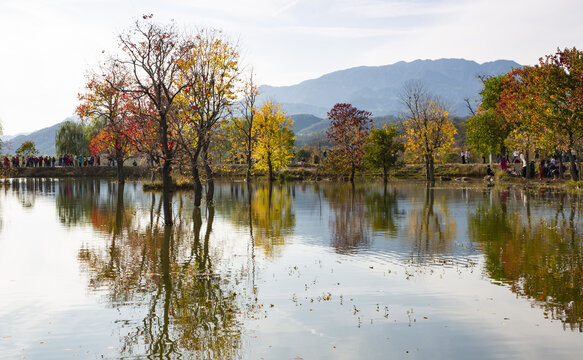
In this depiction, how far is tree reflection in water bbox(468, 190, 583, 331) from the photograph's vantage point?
11.7 meters

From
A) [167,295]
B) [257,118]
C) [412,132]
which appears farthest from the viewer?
[257,118]

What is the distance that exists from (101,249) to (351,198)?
2429 centimetres

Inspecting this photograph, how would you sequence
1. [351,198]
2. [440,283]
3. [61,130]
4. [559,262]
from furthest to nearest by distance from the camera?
[61,130]
[351,198]
[559,262]
[440,283]

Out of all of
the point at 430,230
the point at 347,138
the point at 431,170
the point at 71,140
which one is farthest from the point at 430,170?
the point at 71,140

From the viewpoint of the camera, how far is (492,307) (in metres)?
11.3

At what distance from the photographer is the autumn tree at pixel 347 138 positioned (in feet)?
217

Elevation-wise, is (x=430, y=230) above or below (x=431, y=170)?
below

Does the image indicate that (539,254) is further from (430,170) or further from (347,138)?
(347,138)

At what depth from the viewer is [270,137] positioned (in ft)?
220

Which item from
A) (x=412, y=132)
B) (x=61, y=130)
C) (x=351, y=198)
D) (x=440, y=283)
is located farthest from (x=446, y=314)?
(x=61, y=130)

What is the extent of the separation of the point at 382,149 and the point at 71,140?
190 feet

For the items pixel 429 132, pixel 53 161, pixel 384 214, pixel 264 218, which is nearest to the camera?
pixel 264 218

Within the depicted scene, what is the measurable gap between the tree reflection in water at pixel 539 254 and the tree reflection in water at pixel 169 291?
6811 millimetres

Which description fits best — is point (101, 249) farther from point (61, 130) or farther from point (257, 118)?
point (61, 130)
